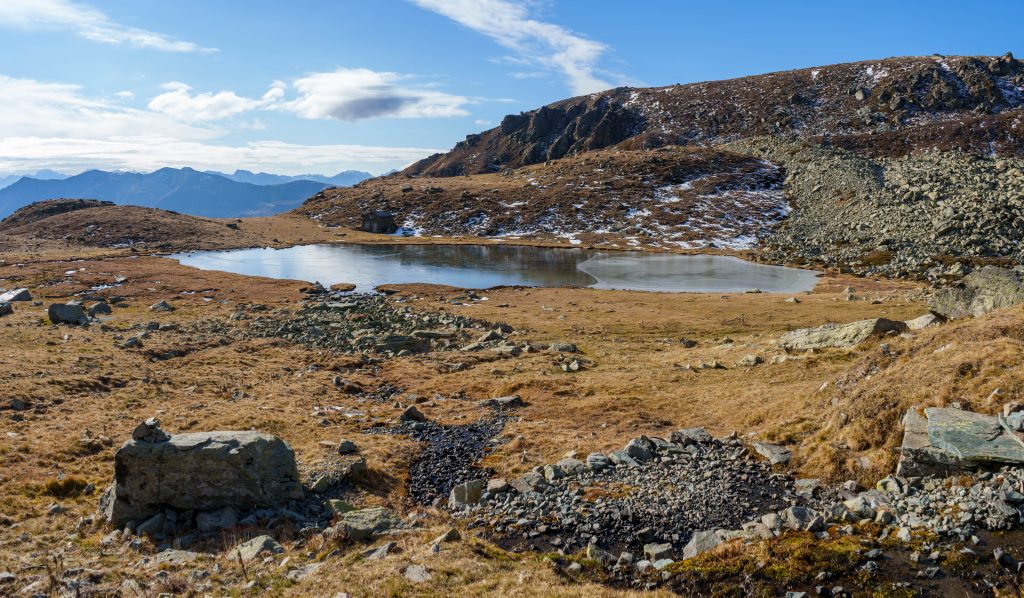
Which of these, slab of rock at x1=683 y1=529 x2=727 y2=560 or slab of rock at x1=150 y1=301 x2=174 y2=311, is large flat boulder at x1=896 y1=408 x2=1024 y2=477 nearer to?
slab of rock at x1=683 y1=529 x2=727 y2=560

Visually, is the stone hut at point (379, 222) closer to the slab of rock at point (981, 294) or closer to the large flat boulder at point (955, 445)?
the slab of rock at point (981, 294)

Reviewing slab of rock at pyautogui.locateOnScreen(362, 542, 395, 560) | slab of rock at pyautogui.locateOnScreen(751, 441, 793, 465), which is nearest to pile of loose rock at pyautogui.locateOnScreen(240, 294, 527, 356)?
slab of rock at pyautogui.locateOnScreen(751, 441, 793, 465)

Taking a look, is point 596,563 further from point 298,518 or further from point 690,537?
point 298,518

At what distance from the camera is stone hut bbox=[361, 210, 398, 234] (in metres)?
154

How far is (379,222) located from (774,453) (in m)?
147

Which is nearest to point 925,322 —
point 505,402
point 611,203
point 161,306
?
point 505,402

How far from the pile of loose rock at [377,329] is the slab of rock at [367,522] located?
24.5 metres

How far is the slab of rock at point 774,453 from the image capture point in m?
17.5

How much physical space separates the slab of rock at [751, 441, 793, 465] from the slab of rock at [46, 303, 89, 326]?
55.5 m

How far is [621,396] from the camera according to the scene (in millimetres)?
28875

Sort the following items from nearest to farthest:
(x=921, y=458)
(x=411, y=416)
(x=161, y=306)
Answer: (x=921, y=458) → (x=411, y=416) → (x=161, y=306)

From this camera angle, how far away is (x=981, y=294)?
93.0ft

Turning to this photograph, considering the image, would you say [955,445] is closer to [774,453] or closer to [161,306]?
[774,453]

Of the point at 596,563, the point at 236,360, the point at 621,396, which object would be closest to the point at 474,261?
the point at 236,360
